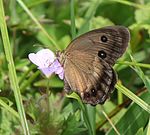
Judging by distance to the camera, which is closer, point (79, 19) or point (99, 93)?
point (99, 93)

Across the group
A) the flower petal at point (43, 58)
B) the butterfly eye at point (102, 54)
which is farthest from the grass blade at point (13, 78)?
the butterfly eye at point (102, 54)

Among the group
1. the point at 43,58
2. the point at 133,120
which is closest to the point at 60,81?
the point at 43,58

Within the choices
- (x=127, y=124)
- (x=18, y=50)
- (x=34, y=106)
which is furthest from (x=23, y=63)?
(x=127, y=124)

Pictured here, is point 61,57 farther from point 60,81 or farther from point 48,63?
point 60,81

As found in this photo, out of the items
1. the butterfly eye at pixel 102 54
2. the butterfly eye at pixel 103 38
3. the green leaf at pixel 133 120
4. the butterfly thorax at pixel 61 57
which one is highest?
the butterfly eye at pixel 103 38

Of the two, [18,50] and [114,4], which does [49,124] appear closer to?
[18,50]

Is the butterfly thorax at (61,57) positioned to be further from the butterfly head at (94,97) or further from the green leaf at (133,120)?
the green leaf at (133,120)

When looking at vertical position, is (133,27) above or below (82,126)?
above
